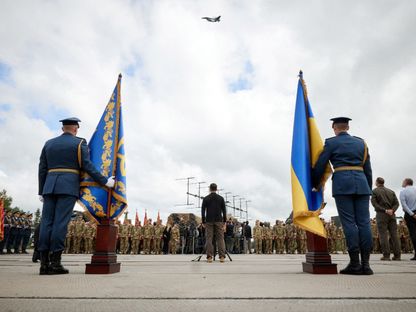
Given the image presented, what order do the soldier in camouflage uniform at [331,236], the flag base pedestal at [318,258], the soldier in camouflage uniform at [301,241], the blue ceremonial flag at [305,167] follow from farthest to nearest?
the soldier in camouflage uniform at [301,241], the soldier in camouflage uniform at [331,236], the blue ceremonial flag at [305,167], the flag base pedestal at [318,258]

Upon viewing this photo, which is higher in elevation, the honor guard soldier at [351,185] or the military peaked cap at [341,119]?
the military peaked cap at [341,119]

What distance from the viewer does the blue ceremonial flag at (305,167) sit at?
13.0 ft

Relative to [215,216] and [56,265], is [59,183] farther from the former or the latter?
[215,216]

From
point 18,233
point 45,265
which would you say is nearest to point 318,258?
point 45,265

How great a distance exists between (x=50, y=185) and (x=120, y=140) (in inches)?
45.8

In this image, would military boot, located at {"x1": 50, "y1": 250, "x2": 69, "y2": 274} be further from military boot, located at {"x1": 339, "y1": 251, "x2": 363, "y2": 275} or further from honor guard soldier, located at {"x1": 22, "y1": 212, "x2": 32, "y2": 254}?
honor guard soldier, located at {"x1": 22, "y1": 212, "x2": 32, "y2": 254}

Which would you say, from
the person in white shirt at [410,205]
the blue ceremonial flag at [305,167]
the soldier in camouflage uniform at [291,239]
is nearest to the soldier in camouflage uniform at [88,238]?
the soldier in camouflage uniform at [291,239]

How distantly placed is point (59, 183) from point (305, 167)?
314 cm

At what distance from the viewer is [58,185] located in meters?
Answer: 4.07

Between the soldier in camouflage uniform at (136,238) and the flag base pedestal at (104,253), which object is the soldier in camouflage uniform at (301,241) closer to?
the soldier in camouflage uniform at (136,238)

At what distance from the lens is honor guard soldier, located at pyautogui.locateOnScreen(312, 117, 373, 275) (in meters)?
3.87

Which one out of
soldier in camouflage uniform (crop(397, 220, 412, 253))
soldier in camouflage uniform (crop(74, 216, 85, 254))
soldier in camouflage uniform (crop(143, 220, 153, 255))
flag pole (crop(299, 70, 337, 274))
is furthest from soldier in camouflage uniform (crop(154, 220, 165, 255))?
flag pole (crop(299, 70, 337, 274))

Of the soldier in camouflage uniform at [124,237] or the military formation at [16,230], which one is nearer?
the military formation at [16,230]

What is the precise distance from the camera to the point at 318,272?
3787mm
